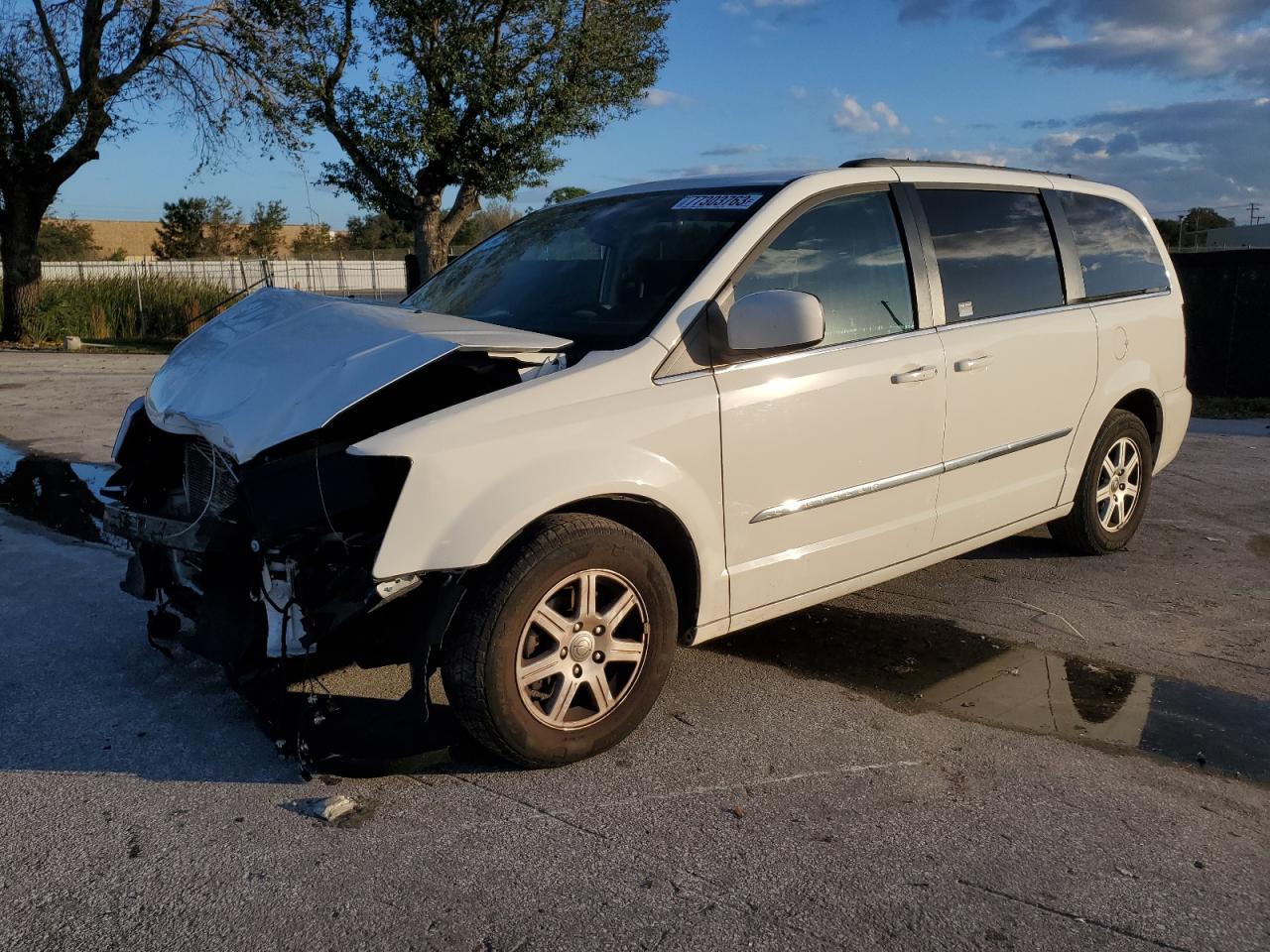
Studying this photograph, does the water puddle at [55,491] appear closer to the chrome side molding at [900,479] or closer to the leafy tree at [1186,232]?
the chrome side molding at [900,479]

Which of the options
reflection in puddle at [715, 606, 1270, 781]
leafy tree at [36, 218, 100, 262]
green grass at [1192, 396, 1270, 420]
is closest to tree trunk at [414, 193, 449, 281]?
green grass at [1192, 396, 1270, 420]

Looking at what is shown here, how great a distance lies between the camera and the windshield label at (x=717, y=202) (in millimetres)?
4086

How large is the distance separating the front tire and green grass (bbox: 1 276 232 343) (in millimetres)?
21888

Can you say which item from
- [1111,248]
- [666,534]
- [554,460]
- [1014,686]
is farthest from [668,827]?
[1111,248]

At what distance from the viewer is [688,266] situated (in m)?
3.92

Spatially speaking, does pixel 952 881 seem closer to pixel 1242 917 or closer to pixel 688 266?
pixel 1242 917

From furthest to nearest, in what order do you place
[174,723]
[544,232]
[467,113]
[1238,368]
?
[467,113] < [1238,368] < [544,232] < [174,723]

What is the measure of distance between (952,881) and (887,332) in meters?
2.19

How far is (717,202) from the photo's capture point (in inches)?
164

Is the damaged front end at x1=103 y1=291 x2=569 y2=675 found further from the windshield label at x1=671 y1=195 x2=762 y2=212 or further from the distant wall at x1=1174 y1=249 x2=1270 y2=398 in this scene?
the distant wall at x1=1174 y1=249 x2=1270 y2=398

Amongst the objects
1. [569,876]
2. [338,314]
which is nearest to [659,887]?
[569,876]

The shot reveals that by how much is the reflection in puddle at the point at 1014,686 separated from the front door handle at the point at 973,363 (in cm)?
117

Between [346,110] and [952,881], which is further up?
[346,110]

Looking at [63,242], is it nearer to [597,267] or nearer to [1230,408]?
[1230,408]
